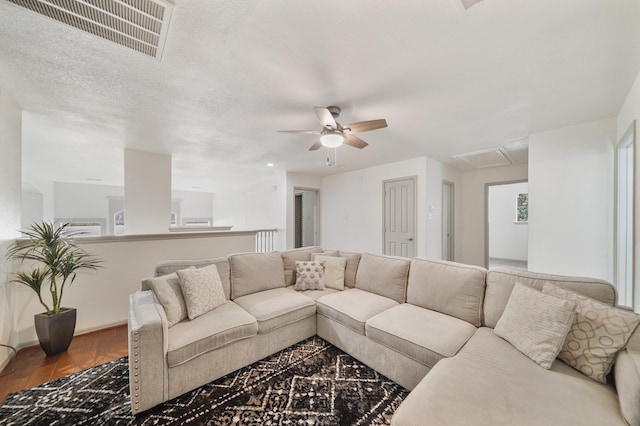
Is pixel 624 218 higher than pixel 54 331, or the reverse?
pixel 624 218

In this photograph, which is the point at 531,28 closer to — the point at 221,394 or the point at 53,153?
the point at 221,394

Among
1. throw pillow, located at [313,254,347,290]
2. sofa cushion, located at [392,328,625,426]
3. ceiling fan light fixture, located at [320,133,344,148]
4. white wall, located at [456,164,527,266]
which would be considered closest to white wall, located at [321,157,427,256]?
white wall, located at [456,164,527,266]

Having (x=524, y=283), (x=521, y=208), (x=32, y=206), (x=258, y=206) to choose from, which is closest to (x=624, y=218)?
(x=524, y=283)

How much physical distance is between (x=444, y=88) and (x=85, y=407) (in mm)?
3727

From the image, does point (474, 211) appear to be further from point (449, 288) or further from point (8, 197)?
point (8, 197)

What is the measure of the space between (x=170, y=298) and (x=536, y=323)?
270cm

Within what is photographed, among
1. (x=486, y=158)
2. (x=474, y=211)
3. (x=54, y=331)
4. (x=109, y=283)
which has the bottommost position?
(x=54, y=331)

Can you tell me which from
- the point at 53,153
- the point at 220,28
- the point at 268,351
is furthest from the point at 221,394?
the point at 53,153

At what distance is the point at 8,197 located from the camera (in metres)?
2.20

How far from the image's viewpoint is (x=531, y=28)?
140cm

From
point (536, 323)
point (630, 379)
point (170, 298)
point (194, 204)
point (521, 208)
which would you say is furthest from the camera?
point (194, 204)

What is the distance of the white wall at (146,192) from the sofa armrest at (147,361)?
284 centimetres

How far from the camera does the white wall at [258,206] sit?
595cm

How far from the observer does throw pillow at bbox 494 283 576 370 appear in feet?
4.50
